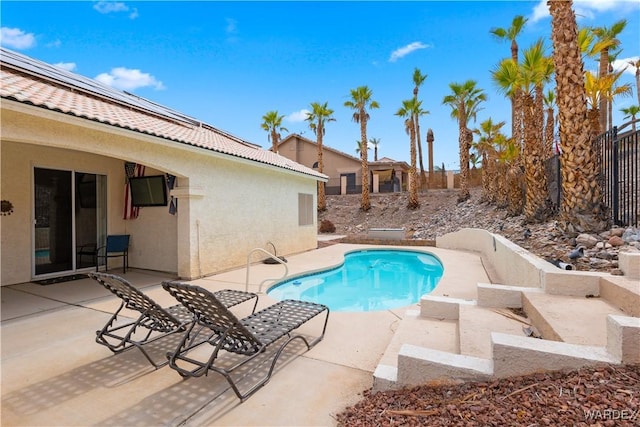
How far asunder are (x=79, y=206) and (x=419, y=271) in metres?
11.4

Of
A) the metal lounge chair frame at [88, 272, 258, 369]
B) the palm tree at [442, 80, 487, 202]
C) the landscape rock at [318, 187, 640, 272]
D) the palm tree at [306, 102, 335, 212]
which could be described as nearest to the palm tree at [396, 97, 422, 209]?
the landscape rock at [318, 187, 640, 272]

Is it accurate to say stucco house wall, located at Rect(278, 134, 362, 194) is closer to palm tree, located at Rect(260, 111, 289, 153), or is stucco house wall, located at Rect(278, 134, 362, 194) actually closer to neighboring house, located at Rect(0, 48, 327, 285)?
palm tree, located at Rect(260, 111, 289, 153)

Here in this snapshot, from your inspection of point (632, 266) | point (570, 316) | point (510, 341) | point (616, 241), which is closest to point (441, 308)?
point (570, 316)

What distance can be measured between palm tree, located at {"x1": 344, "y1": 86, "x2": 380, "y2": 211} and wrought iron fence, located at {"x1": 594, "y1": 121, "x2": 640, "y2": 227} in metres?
18.4

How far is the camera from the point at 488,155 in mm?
20156

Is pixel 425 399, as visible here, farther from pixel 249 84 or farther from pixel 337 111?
pixel 337 111

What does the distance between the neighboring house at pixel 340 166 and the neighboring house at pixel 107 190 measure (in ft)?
73.2

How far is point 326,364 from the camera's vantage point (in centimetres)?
386

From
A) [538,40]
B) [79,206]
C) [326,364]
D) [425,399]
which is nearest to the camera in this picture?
[425,399]

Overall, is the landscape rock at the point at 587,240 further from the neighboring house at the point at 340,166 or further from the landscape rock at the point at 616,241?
the neighboring house at the point at 340,166

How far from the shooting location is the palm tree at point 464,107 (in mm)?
22969

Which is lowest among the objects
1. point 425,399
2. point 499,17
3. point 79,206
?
point 425,399

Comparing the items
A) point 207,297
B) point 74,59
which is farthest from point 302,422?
point 74,59

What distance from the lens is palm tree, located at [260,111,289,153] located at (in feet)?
93.8
